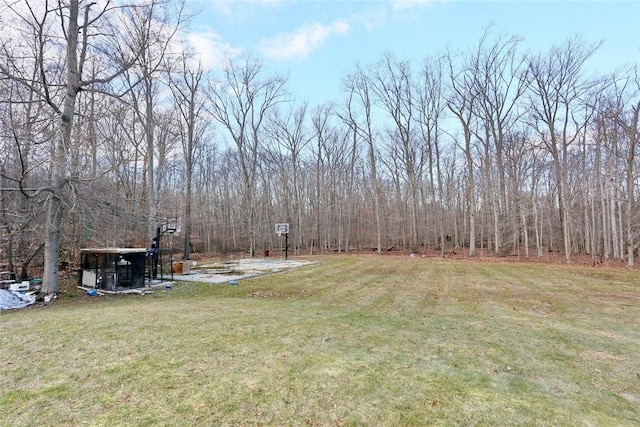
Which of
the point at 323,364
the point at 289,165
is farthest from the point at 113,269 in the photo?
the point at 289,165

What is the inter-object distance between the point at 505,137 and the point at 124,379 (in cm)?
2143

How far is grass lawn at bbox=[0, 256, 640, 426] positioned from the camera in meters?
2.35

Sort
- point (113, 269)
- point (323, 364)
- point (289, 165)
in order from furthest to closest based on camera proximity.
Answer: point (289, 165)
point (113, 269)
point (323, 364)

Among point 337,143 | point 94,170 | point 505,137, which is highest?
point 337,143

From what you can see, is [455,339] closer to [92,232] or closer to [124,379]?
[124,379]

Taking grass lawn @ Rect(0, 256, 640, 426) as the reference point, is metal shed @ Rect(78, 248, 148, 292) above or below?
above

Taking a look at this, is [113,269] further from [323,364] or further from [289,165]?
[289,165]

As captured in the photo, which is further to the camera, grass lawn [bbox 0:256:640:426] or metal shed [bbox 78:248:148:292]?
metal shed [bbox 78:248:148:292]

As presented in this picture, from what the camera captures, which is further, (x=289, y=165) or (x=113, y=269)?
(x=289, y=165)

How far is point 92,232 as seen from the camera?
28.9 feet

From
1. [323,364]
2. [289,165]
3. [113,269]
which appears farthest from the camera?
[289,165]

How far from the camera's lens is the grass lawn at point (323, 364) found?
2.35 metres

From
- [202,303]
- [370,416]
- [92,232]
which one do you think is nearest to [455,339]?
[370,416]

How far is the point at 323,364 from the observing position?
10.5ft
